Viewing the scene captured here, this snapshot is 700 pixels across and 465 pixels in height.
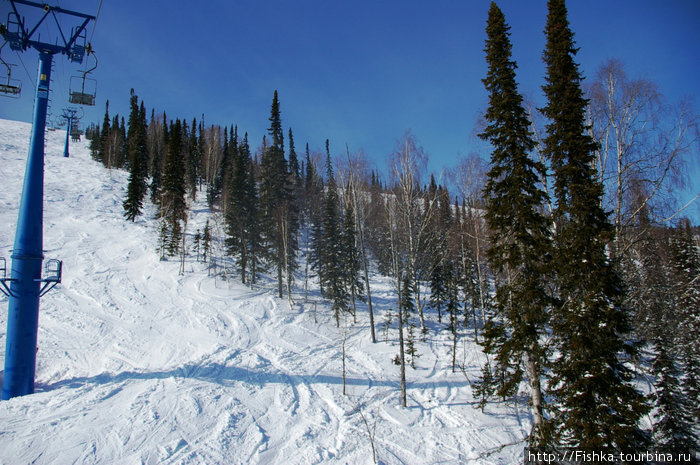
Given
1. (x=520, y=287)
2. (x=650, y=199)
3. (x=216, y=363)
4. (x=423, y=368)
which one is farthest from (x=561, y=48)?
(x=216, y=363)

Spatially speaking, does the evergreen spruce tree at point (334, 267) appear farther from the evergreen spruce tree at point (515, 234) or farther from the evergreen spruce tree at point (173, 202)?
the evergreen spruce tree at point (515, 234)

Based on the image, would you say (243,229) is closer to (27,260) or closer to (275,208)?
(275,208)

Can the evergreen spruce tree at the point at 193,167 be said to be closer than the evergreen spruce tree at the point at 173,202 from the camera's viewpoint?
No

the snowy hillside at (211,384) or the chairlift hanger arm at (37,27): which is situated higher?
the chairlift hanger arm at (37,27)

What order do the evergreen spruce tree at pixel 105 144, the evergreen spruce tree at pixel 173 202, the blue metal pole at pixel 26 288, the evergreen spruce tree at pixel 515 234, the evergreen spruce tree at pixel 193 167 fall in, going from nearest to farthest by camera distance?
1. the evergreen spruce tree at pixel 515 234
2. the blue metal pole at pixel 26 288
3. the evergreen spruce tree at pixel 173 202
4. the evergreen spruce tree at pixel 193 167
5. the evergreen spruce tree at pixel 105 144

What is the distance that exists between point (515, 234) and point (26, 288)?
17.6m

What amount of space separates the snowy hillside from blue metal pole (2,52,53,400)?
101 cm

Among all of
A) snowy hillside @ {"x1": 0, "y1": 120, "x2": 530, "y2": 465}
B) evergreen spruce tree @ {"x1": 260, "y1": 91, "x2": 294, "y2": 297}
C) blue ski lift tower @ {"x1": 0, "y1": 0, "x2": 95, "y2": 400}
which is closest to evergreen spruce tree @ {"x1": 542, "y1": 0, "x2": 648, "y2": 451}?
snowy hillside @ {"x1": 0, "y1": 120, "x2": 530, "y2": 465}

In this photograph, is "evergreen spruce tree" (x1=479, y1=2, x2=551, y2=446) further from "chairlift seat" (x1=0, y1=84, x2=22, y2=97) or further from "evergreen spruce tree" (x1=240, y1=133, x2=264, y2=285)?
"evergreen spruce tree" (x1=240, y1=133, x2=264, y2=285)

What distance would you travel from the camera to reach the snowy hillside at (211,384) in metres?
10.3

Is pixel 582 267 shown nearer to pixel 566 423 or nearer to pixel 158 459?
pixel 566 423

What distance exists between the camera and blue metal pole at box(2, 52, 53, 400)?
11.1 meters

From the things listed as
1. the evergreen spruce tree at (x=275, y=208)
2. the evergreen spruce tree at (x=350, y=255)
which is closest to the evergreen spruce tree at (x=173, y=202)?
the evergreen spruce tree at (x=275, y=208)

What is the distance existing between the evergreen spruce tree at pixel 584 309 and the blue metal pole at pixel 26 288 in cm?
1797
